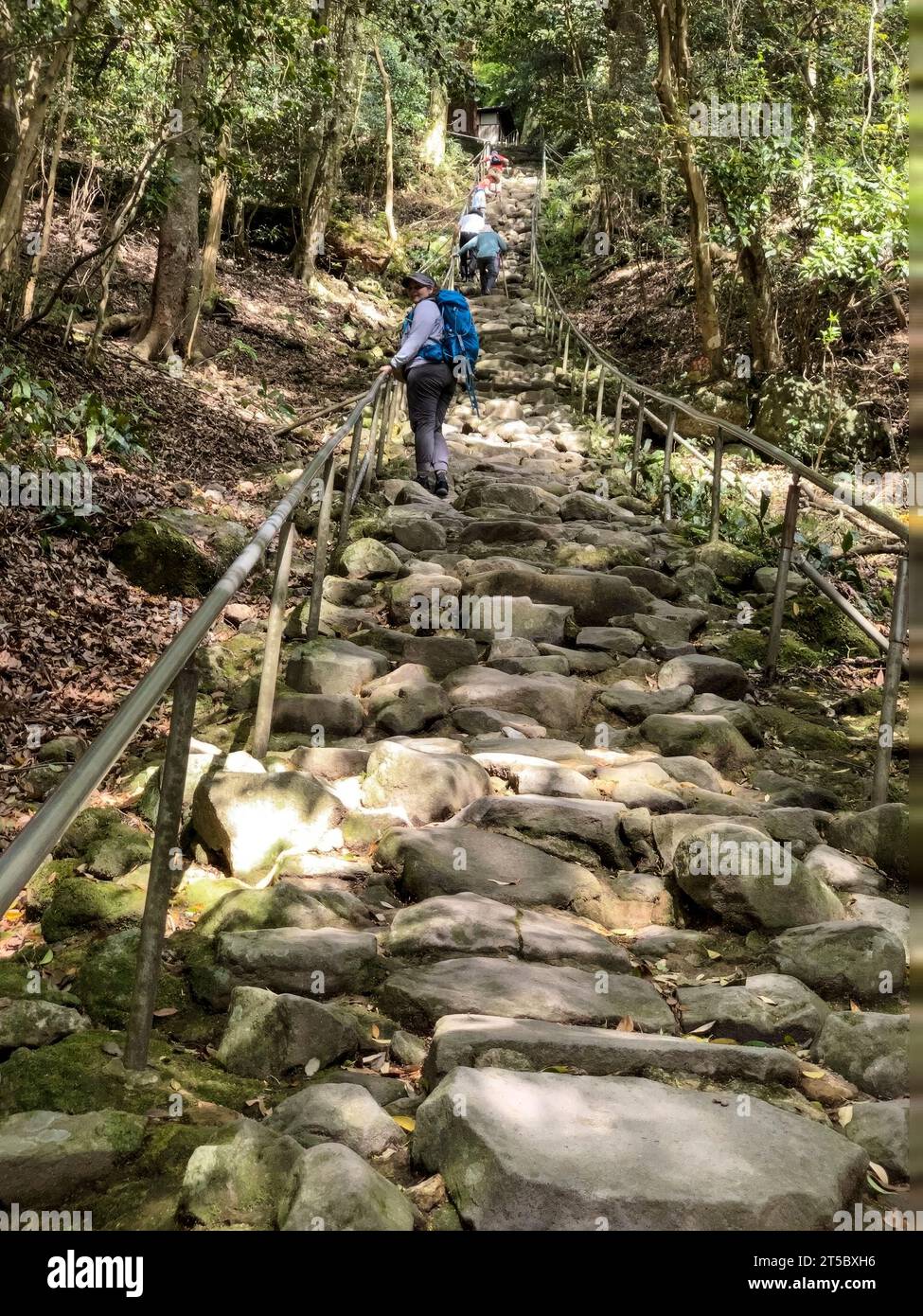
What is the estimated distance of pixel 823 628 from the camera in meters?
6.70

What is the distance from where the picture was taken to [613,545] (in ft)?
25.2

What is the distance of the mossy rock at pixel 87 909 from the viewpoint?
3.00 meters

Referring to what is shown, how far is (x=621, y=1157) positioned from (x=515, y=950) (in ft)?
3.58

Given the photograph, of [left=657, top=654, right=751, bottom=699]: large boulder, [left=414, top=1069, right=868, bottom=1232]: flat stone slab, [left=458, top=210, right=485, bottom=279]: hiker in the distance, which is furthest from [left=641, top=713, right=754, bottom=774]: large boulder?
[left=458, top=210, right=485, bottom=279]: hiker in the distance

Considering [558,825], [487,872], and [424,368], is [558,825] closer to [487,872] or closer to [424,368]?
[487,872]

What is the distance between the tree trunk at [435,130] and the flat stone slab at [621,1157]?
27.6m

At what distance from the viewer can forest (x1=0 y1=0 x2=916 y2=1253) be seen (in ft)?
6.76

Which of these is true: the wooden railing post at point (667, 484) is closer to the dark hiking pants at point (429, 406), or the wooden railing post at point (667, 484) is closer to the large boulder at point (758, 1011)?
the dark hiking pants at point (429, 406)

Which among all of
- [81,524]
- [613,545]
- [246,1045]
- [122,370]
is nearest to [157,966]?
[246,1045]

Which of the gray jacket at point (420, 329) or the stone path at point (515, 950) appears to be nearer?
the stone path at point (515, 950)

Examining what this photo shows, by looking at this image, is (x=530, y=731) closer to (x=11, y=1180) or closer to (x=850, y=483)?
(x=11, y=1180)

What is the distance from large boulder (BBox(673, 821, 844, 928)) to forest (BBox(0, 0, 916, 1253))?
1 cm

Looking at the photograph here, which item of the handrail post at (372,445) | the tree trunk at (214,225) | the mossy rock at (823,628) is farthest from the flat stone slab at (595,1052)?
the tree trunk at (214,225)

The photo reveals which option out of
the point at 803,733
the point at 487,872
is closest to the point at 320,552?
the point at 487,872
